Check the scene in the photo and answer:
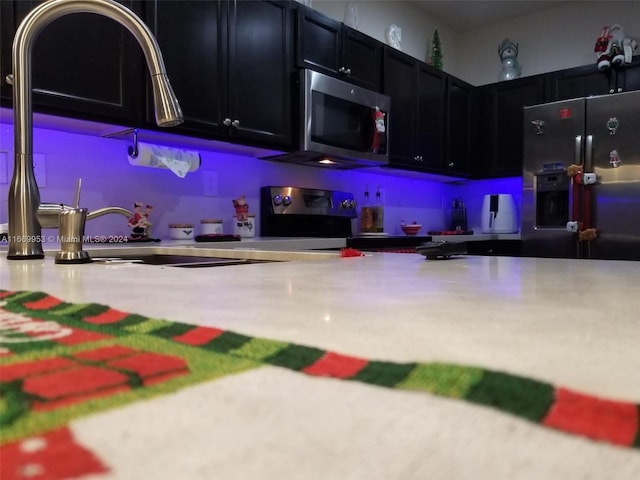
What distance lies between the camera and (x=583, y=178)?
3020mm

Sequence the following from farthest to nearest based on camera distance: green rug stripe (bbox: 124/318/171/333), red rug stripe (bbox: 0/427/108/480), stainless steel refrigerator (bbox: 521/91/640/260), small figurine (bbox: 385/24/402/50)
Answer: small figurine (bbox: 385/24/402/50)
stainless steel refrigerator (bbox: 521/91/640/260)
green rug stripe (bbox: 124/318/171/333)
red rug stripe (bbox: 0/427/108/480)

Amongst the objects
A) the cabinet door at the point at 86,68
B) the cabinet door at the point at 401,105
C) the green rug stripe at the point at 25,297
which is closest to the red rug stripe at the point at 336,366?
the green rug stripe at the point at 25,297

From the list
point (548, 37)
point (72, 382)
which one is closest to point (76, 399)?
point (72, 382)

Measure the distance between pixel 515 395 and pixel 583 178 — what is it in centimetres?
319

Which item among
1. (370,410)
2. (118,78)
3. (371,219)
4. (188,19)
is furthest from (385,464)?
(371,219)

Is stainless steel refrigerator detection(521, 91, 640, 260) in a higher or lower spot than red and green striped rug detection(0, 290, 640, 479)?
higher

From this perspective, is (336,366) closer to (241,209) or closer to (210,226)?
(210,226)

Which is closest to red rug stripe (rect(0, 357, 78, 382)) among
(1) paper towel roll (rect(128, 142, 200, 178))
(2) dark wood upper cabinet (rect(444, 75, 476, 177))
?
(1) paper towel roll (rect(128, 142, 200, 178))

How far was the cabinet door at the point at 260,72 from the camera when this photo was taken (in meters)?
2.28

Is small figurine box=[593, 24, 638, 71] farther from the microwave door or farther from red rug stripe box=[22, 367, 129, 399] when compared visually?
red rug stripe box=[22, 367, 129, 399]

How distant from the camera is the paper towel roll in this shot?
2.10 metres

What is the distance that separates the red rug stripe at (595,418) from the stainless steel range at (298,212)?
2.58 meters

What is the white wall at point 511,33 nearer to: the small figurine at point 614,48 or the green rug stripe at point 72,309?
the small figurine at point 614,48

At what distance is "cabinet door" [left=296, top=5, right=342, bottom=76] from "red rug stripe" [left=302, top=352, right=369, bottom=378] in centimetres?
243
